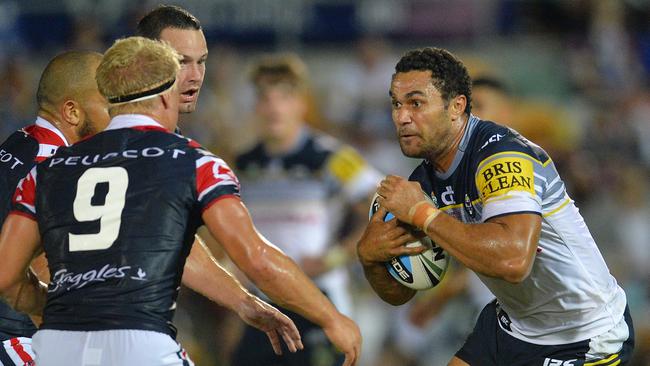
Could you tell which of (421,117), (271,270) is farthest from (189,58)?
(271,270)

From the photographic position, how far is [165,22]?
20.0 ft

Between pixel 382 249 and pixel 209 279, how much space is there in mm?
894

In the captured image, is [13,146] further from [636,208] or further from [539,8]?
[539,8]

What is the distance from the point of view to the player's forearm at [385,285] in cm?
548

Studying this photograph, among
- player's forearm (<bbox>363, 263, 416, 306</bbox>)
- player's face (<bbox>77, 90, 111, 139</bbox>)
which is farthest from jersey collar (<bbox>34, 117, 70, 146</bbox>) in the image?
player's forearm (<bbox>363, 263, 416, 306</bbox>)

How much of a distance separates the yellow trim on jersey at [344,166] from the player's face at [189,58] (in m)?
2.61

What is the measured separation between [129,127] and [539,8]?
9.26 m

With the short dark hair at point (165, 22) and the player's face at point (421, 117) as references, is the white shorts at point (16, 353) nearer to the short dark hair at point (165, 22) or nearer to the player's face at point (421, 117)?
the short dark hair at point (165, 22)

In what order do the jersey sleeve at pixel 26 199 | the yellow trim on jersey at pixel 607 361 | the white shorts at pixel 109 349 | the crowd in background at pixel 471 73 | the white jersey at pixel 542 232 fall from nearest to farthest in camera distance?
1. the white shorts at pixel 109 349
2. the jersey sleeve at pixel 26 199
3. the white jersey at pixel 542 232
4. the yellow trim on jersey at pixel 607 361
5. the crowd in background at pixel 471 73

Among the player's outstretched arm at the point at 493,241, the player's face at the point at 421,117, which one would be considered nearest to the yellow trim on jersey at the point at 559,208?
the player's outstretched arm at the point at 493,241

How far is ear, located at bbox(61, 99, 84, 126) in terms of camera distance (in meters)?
5.39

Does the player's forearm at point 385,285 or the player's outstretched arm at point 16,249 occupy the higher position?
the player's outstretched arm at point 16,249

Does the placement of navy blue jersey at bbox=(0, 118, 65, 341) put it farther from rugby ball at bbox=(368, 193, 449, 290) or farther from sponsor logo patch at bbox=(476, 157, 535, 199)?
sponsor logo patch at bbox=(476, 157, 535, 199)

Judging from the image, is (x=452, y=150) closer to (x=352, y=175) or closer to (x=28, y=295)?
(x=28, y=295)
